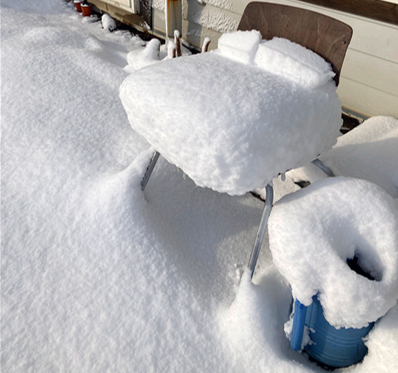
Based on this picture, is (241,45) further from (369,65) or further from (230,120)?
(369,65)

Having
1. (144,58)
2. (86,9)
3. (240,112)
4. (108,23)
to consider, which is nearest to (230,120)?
(240,112)

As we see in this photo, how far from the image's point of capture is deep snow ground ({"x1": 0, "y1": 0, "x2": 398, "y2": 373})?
3.50ft

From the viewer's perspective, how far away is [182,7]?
2.82 m

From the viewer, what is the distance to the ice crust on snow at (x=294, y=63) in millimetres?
1048

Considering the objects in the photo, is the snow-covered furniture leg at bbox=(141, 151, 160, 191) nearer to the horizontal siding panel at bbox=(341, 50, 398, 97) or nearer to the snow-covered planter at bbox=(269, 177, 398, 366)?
the snow-covered planter at bbox=(269, 177, 398, 366)

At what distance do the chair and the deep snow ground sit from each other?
0.23 meters

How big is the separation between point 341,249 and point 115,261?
0.81m

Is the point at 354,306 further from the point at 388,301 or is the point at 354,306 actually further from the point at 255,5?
the point at 255,5

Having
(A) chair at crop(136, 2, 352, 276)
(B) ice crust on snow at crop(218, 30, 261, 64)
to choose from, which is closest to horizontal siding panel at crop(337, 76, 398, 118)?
(A) chair at crop(136, 2, 352, 276)

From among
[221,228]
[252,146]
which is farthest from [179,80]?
[221,228]

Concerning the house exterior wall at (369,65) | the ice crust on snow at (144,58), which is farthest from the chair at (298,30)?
the ice crust on snow at (144,58)

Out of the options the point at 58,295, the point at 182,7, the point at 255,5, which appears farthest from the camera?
the point at 182,7

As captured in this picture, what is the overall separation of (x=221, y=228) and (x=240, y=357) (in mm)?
583

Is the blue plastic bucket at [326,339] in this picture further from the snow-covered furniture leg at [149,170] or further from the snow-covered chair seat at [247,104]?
the snow-covered furniture leg at [149,170]
